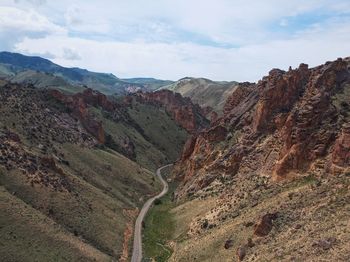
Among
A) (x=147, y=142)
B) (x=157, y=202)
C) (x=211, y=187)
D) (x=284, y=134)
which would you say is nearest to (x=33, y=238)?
(x=211, y=187)

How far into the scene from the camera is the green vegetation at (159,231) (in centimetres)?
7682

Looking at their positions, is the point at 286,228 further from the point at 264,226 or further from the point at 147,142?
the point at 147,142

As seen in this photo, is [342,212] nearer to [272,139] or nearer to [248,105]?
[272,139]

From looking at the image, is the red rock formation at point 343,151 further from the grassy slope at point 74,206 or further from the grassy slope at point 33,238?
the grassy slope at point 33,238

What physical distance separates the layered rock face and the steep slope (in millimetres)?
176

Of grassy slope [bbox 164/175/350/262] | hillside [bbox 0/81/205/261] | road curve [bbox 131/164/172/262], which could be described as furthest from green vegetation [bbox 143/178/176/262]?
hillside [bbox 0/81/205/261]

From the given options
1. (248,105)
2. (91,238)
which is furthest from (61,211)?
(248,105)

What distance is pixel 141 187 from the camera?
121750 mm

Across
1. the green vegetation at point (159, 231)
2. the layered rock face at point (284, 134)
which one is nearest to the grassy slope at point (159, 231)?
the green vegetation at point (159, 231)

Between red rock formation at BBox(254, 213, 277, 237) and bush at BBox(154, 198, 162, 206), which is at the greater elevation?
red rock formation at BBox(254, 213, 277, 237)

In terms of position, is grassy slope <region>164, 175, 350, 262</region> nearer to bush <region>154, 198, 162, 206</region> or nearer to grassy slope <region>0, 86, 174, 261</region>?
grassy slope <region>0, 86, 174, 261</region>

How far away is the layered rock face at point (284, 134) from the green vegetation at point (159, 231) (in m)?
6.64

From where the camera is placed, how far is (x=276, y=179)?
253ft

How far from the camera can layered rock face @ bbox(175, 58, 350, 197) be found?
7481 cm
